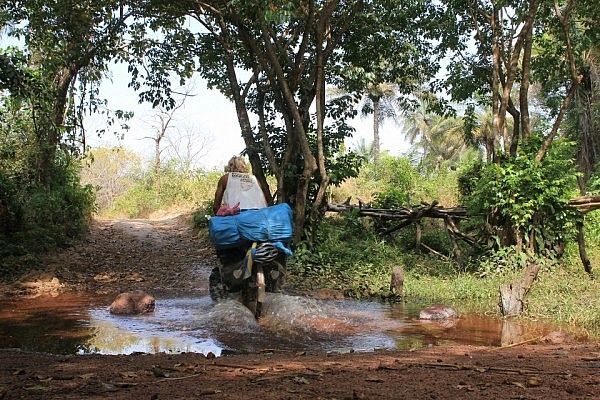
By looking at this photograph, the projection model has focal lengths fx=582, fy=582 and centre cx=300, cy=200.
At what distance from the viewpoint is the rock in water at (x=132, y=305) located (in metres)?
7.29

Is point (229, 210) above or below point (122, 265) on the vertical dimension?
above

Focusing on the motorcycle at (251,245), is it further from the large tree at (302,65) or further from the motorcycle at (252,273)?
the large tree at (302,65)

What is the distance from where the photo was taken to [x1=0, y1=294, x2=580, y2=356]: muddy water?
549cm

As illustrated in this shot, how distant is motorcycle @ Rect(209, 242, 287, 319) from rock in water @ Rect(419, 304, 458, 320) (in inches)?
73.6

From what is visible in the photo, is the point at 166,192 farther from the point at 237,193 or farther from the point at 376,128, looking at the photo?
the point at 237,193

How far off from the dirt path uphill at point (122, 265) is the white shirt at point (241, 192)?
341cm

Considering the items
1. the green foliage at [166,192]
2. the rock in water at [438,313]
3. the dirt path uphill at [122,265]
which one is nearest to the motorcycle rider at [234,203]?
the rock in water at [438,313]

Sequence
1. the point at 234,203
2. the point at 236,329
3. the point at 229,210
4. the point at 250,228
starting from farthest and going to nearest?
the point at 234,203 < the point at 229,210 < the point at 250,228 < the point at 236,329

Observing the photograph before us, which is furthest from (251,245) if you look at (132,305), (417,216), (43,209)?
(417,216)

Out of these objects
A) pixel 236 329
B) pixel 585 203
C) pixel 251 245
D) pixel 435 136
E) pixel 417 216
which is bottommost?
pixel 236 329

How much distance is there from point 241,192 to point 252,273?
1024mm

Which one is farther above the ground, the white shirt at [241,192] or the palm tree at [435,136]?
the palm tree at [435,136]

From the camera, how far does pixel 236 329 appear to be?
6.28 meters

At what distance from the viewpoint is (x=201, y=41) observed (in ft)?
43.1
